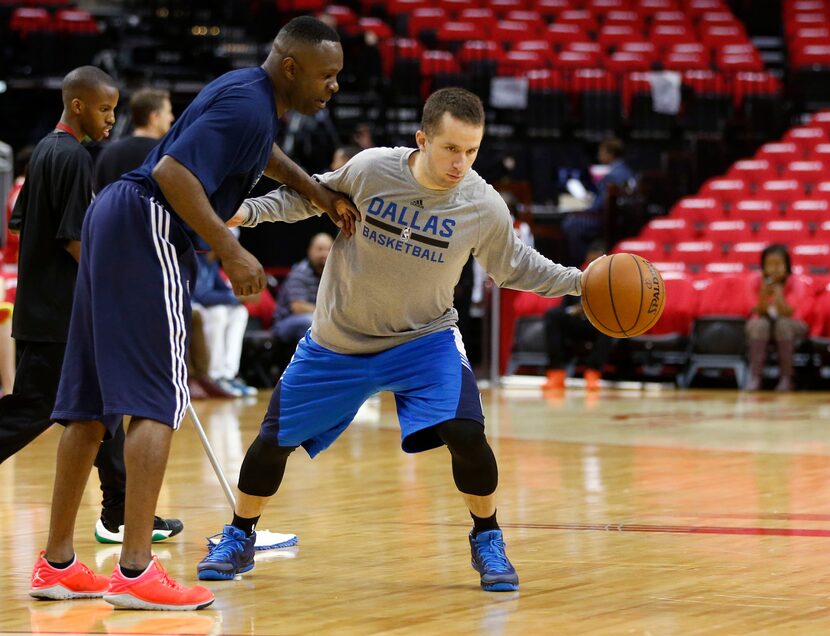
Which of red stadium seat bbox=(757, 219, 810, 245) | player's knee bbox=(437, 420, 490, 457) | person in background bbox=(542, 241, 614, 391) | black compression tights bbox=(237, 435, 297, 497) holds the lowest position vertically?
person in background bbox=(542, 241, 614, 391)

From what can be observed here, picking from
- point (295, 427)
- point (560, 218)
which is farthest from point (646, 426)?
point (560, 218)

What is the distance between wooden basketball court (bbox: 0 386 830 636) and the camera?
4.14 metres

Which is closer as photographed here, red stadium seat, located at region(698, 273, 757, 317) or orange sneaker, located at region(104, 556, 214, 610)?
orange sneaker, located at region(104, 556, 214, 610)

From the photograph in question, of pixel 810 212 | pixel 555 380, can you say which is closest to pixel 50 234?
pixel 555 380

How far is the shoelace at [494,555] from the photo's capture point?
4580 millimetres

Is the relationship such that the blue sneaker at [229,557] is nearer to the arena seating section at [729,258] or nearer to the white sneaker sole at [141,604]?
the white sneaker sole at [141,604]

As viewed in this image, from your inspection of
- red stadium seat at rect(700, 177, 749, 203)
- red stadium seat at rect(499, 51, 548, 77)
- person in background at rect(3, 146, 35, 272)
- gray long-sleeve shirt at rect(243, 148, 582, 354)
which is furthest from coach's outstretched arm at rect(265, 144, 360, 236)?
red stadium seat at rect(499, 51, 548, 77)

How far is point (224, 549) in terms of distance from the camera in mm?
4770

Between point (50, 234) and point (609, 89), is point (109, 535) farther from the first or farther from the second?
point (609, 89)

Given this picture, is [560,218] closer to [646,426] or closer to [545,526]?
[646,426]

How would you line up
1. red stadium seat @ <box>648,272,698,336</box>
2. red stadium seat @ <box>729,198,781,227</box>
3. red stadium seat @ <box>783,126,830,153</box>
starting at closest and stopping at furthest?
red stadium seat @ <box>648,272,698,336</box>
red stadium seat @ <box>729,198,781,227</box>
red stadium seat @ <box>783,126,830,153</box>

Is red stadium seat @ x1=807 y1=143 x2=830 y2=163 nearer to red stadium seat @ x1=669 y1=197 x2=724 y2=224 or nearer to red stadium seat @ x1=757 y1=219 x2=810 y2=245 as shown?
red stadium seat @ x1=669 y1=197 x2=724 y2=224

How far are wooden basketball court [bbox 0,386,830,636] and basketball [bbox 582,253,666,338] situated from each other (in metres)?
0.83

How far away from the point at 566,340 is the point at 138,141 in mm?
8656
